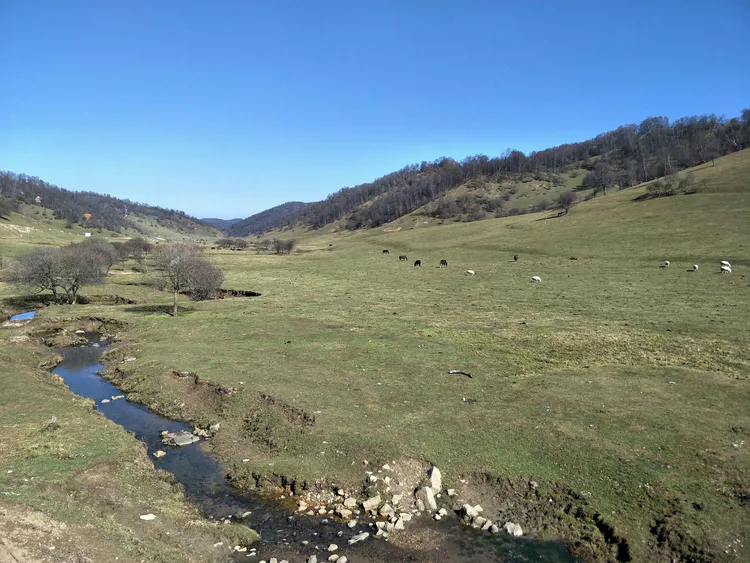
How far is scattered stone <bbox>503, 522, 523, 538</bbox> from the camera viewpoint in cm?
1220

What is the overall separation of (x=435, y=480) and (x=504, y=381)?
982cm

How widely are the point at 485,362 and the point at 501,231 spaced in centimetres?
8233

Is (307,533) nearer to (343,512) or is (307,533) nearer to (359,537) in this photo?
(343,512)

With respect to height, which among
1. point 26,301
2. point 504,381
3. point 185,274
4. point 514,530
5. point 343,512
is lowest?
point 514,530

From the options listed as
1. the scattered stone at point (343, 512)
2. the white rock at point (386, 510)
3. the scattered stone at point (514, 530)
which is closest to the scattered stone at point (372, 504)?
the white rock at point (386, 510)

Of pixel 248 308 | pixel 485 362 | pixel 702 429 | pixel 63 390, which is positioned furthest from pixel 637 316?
pixel 63 390

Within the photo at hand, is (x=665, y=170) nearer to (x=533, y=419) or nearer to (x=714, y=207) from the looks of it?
(x=714, y=207)

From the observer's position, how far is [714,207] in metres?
79.6

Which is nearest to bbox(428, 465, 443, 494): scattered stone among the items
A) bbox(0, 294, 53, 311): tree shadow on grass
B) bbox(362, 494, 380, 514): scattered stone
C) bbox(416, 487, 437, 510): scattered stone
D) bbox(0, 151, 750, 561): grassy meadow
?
bbox(416, 487, 437, 510): scattered stone

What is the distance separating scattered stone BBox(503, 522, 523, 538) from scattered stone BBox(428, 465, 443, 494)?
234 cm

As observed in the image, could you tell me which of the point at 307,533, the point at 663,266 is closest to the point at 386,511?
the point at 307,533

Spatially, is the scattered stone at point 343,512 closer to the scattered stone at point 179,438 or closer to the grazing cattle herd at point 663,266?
the scattered stone at point 179,438

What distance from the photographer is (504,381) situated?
22.5 m

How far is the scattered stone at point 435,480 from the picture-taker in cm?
1391
